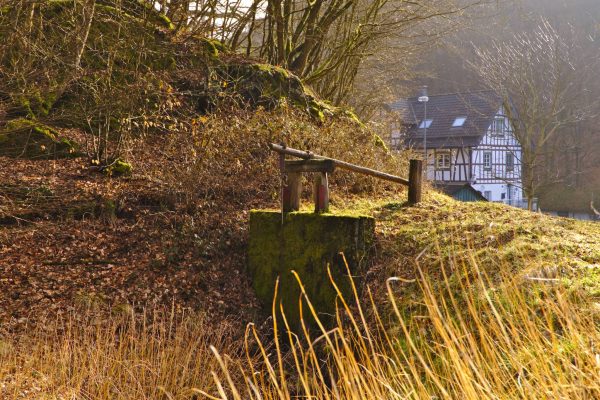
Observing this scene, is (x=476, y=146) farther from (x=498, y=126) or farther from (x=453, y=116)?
(x=453, y=116)

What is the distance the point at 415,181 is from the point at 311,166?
185cm

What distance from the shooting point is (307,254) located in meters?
7.37

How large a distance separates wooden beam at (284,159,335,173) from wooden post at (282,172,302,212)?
73 millimetres

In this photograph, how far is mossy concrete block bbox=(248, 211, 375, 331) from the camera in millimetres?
7094

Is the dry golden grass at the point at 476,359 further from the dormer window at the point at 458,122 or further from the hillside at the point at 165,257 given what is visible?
the dormer window at the point at 458,122

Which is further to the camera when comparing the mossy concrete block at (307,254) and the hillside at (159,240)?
the mossy concrete block at (307,254)

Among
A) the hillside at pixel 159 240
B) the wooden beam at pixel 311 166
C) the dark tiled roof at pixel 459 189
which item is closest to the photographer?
the hillside at pixel 159 240

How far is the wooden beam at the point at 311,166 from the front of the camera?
7543 millimetres

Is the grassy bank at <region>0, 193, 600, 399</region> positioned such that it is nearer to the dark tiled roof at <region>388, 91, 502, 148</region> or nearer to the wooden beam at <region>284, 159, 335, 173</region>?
the wooden beam at <region>284, 159, 335, 173</region>

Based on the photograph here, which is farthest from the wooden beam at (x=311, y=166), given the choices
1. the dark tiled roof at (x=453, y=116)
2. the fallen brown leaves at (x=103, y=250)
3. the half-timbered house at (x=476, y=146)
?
the half-timbered house at (x=476, y=146)

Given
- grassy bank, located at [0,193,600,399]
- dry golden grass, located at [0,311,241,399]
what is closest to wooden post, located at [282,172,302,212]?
grassy bank, located at [0,193,600,399]

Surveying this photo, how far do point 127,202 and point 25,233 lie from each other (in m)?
1.38

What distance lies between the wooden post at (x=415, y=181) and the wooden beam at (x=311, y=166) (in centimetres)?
166

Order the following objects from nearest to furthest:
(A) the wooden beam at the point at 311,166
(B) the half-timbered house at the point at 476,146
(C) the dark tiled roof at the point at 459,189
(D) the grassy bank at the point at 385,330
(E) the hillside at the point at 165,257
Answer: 1. (D) the grassy bank at the point at 385,330
2. (E) the hillside at the point at 165,257
3. (A) the wooden beam at the point at 311,166
4. (C) the dark tiled roof at the point at 459,189
5. (B) the half-timbered house at the point at 476,146
